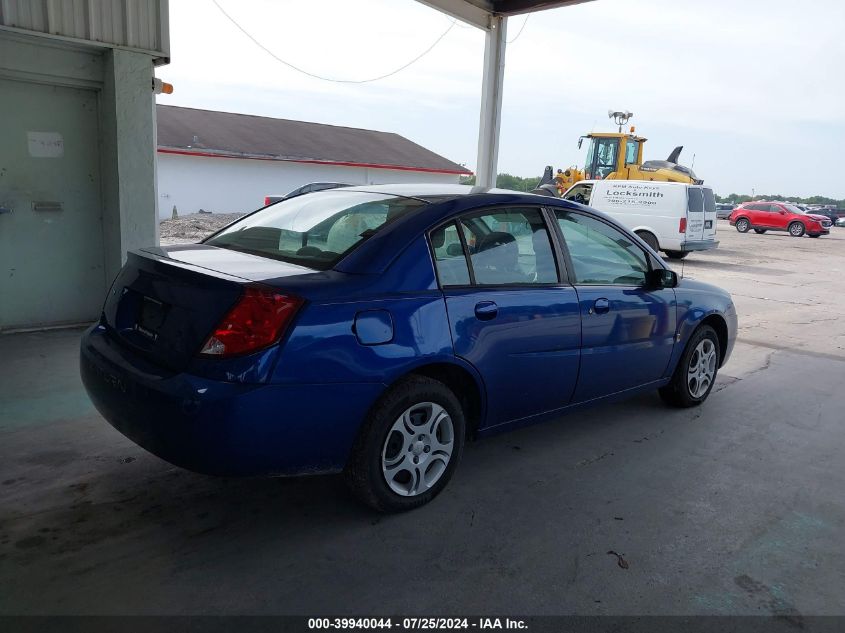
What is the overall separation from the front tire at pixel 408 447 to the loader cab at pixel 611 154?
70.2ft

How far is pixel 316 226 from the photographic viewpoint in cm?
363

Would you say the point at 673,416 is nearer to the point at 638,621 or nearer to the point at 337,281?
the point at 638,621

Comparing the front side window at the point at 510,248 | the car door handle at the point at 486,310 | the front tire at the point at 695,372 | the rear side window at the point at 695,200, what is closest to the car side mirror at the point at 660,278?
the front tire at the point at 695,372

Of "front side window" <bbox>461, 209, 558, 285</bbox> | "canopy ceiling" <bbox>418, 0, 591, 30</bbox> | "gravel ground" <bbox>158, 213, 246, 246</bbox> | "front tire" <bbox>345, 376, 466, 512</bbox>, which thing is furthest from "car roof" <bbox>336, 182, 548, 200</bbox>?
"gravel ground" <bbox>158, 213, 246, 246</bbox>

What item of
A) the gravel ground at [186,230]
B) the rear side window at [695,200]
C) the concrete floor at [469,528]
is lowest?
the concrete floor at [469,528]

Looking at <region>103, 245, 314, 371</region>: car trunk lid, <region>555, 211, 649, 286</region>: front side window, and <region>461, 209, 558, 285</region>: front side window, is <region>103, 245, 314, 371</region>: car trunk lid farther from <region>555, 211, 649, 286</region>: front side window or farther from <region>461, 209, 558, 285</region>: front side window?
<region>555, 211, 649, 286</region>: front side window

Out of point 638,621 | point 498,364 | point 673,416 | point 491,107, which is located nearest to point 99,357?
point 498,364

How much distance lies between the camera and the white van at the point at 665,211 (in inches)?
655

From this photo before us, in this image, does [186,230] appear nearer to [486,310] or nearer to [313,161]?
[313,161]

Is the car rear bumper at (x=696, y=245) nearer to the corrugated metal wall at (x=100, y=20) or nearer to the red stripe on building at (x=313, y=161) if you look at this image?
the corrugated metal wall at (x=100, y=20)

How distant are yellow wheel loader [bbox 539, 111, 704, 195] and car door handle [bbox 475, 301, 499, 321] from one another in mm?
19797

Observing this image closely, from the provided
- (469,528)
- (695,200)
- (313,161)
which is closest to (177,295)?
(469,528)

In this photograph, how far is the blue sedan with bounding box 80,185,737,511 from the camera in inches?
110

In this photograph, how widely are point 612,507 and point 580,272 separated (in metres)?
1.36
